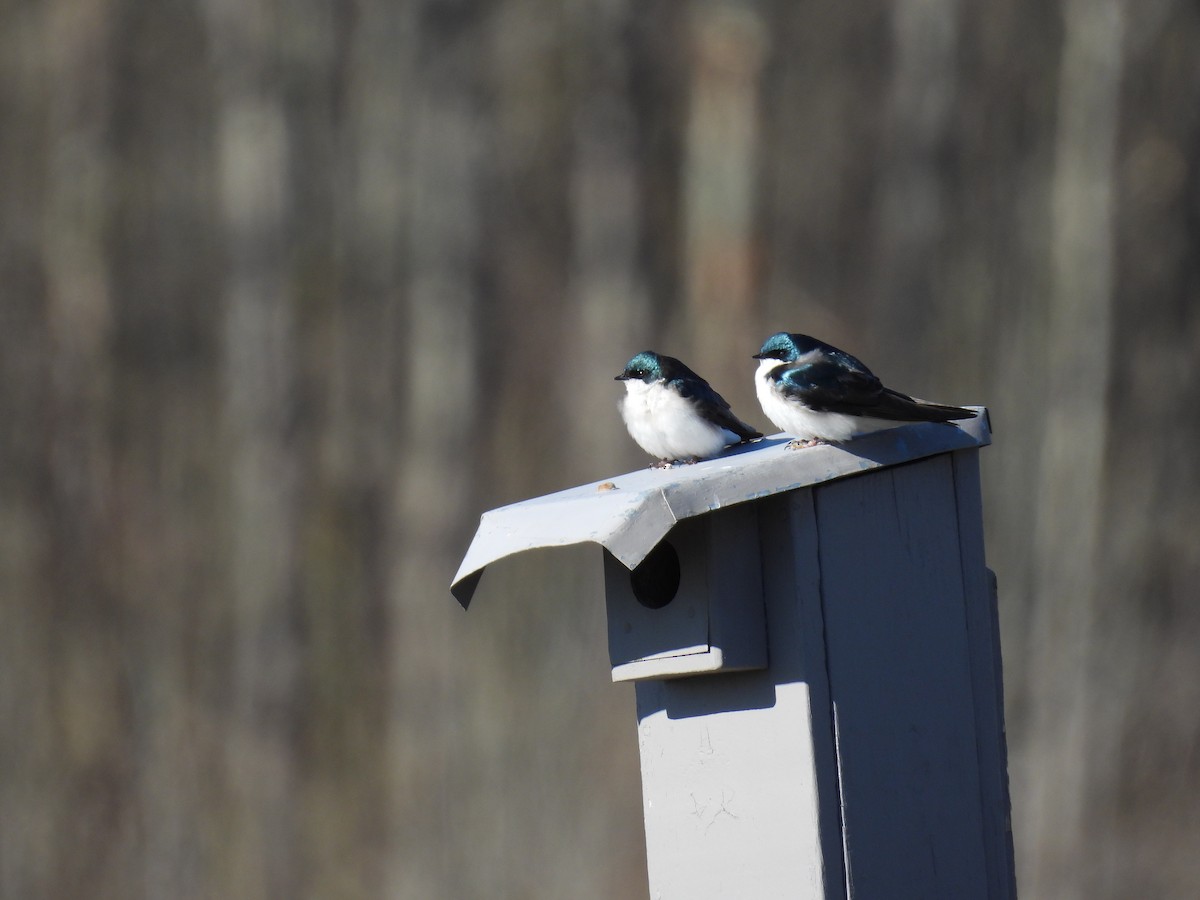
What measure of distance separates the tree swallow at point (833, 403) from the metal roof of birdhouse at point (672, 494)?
30 millimetres

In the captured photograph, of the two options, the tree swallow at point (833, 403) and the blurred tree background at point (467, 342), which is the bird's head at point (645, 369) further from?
the blurred tree background at point (467, 342)

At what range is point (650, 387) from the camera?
2770mm

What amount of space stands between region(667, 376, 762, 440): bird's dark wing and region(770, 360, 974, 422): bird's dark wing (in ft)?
1.13

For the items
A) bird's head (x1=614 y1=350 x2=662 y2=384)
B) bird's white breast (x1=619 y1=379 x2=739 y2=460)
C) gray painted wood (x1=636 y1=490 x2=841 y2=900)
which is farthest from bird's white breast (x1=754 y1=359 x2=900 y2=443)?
bird's head (x1=614 y1=350 x2=662 y2=384)

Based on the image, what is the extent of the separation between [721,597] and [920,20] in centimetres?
459

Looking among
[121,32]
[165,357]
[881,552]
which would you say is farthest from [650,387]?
[121,32]

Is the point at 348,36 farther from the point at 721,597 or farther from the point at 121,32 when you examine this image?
the point at 721,597

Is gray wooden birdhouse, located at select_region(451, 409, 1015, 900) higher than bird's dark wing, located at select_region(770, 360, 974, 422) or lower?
lower

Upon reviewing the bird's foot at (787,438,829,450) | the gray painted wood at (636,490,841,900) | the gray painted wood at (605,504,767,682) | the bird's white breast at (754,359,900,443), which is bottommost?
the gray painted wood at (636,490,841,900)

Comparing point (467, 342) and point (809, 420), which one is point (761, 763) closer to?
point (809, 420)

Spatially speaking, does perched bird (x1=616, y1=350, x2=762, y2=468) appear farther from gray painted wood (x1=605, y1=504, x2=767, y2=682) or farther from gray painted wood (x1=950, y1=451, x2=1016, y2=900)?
gray painted wood (x1=950, y1=451, x2=1016, y2=900)

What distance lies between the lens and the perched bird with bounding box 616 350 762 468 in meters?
2.61

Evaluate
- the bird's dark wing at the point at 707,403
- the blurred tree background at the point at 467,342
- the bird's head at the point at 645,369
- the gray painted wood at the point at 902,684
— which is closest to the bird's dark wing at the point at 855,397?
the gray painted wood at the point at 902,684

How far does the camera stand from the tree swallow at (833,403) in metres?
2.15
